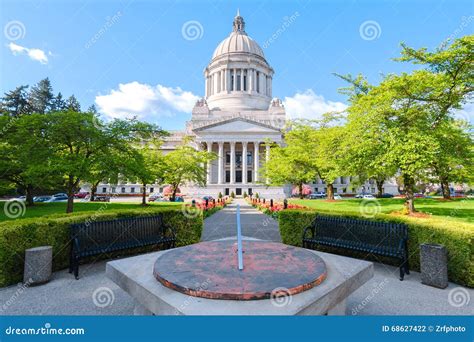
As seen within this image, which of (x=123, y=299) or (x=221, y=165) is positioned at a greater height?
(x=221, y=165)

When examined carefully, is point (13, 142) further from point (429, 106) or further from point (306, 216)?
point (429, 106)

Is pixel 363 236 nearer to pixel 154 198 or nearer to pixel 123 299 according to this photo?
pixel 123 299

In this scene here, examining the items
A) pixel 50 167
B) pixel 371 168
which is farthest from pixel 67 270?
pixel 371 168

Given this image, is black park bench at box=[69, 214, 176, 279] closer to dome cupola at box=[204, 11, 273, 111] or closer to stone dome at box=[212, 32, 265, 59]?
dome cupola at box=[204, 11, 273, 111]

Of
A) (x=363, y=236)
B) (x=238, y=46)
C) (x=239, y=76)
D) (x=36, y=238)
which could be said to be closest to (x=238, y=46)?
(x=238, y=46)

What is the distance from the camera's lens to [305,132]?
111 feet

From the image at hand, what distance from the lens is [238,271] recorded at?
405cm

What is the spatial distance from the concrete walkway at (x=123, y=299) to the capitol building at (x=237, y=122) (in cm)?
4994

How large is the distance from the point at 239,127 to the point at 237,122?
1.35m

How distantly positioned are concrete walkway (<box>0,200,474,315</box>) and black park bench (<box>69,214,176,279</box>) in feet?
2.17

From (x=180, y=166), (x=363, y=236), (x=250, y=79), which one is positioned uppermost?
(x=250, y=79)

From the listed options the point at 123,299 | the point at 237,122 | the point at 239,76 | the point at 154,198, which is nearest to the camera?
the point at 123,299

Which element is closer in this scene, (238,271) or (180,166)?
(238,271)

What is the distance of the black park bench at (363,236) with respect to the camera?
263 inches
